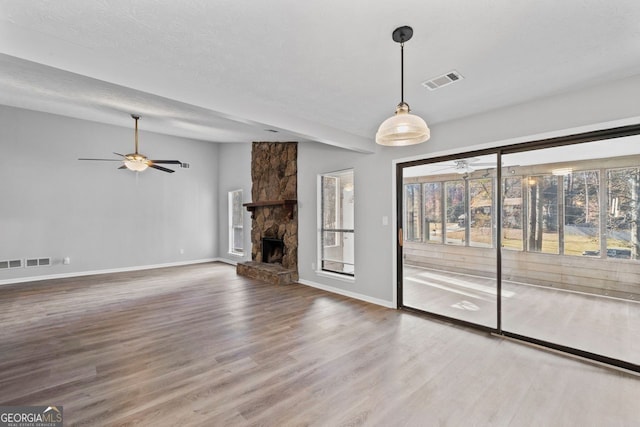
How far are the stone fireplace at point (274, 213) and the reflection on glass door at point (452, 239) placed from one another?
2.49m

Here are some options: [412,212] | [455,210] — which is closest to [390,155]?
[412,212]

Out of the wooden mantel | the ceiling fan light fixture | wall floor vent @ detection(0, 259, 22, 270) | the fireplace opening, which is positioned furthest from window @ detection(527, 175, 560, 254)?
wall floor vent @ detection(0, 259, 22, 270)

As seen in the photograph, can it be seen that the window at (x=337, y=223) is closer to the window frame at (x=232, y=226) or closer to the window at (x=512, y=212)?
the window at (x=512, y=212)

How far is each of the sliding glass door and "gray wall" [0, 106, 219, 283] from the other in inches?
245

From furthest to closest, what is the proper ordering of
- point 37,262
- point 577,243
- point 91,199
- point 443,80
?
point 91,199 < point 37,262 < point 577,243 < point 443,80

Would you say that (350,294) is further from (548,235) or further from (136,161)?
(136,161)

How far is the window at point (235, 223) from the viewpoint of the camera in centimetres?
814

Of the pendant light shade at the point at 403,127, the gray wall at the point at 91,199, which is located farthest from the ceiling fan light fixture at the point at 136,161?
the pendant light shade at the point at 403,127

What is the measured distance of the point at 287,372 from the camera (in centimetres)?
254

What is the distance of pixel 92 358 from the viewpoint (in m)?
2.81

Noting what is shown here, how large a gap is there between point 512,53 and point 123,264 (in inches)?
329

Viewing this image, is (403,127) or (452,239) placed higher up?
(403,127)

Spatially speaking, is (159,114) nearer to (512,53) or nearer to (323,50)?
(323,50)

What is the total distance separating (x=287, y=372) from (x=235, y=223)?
627 cm
